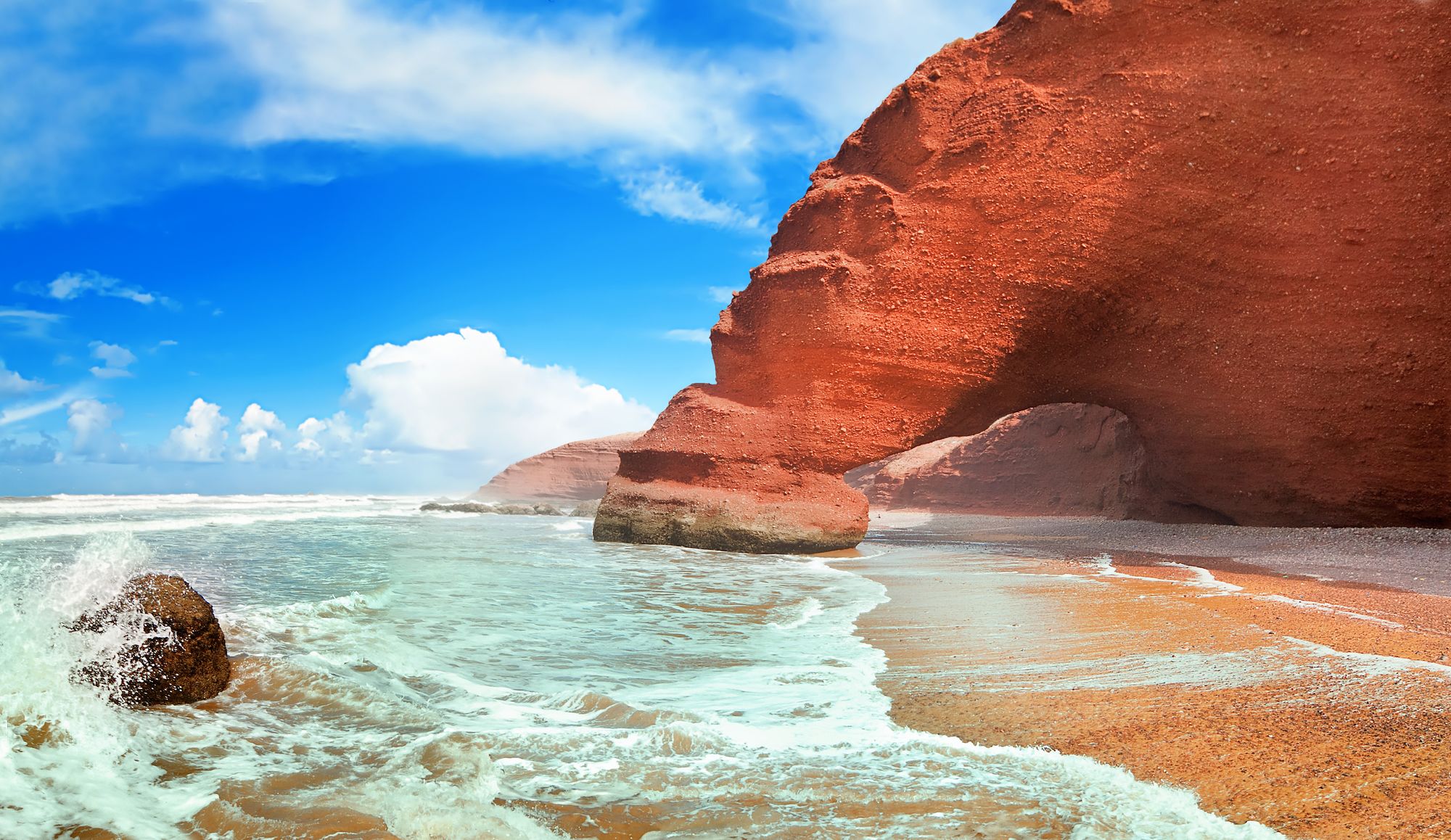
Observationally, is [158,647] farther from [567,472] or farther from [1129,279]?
[567,472]

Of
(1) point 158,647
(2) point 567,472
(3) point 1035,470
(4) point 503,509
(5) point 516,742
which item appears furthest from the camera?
(2) point 567,472

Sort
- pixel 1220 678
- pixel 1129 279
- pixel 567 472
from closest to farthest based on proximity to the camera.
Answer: pixel 1220 678, pixel 1129 279, pixel 567 472

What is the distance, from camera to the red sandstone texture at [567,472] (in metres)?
59.2

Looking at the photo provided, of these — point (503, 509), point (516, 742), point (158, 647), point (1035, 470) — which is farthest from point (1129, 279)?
point (503, 509)

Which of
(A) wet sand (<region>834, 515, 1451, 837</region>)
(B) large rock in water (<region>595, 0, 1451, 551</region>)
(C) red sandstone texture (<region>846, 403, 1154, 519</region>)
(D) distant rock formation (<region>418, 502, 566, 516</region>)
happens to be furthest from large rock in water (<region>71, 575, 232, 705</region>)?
(D) distant rock formation (<region>418, 502, 566, 516</region>)

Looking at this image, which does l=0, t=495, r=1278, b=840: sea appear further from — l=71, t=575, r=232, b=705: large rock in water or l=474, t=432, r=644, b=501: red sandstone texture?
l=474, t=432, r=644, b=501: red sandstone texture

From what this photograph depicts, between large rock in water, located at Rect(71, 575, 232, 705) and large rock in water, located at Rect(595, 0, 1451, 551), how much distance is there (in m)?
9.79

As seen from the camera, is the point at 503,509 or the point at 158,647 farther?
the point at 503,509

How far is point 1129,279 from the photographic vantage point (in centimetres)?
1308

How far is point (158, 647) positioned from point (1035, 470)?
86.4ft

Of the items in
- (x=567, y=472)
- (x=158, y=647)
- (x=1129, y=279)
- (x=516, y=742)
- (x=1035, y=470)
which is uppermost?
(x=1129, y=279)

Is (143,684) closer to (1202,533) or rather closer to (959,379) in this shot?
(959,379)

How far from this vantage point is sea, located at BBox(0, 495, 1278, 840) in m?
2.44

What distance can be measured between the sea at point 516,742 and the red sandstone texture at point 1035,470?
1668cm
